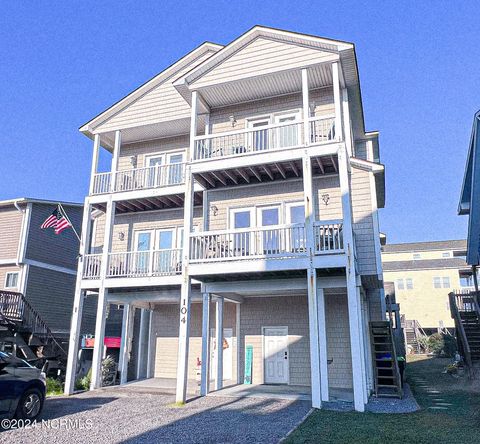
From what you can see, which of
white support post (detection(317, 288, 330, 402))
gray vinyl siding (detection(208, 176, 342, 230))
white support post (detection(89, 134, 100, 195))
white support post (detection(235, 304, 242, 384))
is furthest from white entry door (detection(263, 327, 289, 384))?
white support post (detection(89, 134, 100, 195))

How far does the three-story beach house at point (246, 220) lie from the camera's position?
1161 centimetres

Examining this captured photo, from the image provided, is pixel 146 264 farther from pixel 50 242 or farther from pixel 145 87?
pixel 50 242

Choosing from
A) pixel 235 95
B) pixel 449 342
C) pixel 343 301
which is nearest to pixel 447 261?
pixel 449 342

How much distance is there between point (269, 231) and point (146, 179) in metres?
6.12

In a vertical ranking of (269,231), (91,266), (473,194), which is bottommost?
(91,266)

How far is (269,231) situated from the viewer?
12664mm

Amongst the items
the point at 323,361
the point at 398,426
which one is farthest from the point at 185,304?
the point at 398,426

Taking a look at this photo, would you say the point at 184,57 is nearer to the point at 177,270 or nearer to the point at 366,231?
the point at 177,270

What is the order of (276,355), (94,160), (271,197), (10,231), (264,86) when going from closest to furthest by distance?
(264,86)
(271,197)
(276,355)
(94,160)
(10,231)

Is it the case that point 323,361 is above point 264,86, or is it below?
below

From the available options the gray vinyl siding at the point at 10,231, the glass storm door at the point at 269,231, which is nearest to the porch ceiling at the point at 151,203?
the glass storm door at the point at 269,231

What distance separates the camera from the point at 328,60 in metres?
12.3

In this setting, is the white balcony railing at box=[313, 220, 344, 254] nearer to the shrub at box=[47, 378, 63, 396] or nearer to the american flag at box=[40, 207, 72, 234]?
the american flag at box=[40, 207, 72, 234]

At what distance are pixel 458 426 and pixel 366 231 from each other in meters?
6.69
